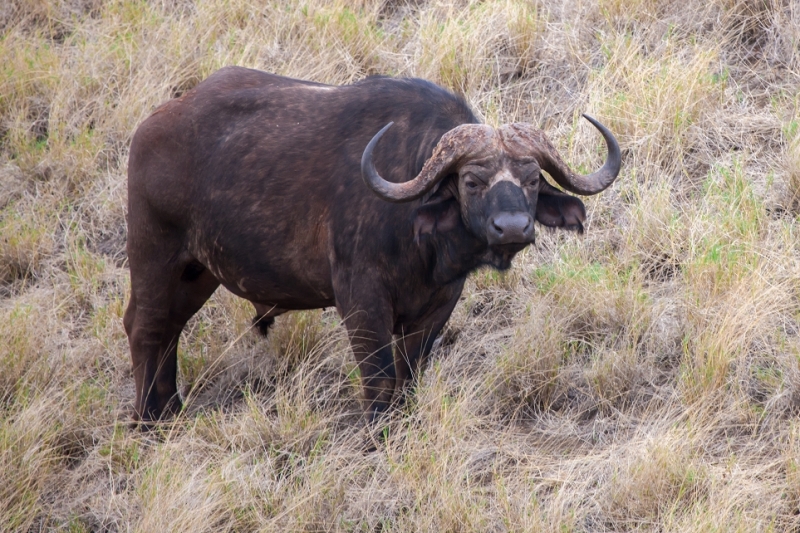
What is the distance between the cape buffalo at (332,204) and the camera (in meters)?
4.72

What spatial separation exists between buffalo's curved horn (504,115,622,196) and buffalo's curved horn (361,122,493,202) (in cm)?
17

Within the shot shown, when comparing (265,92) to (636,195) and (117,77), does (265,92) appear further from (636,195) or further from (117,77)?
(117,77)

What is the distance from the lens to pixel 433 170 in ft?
15.3

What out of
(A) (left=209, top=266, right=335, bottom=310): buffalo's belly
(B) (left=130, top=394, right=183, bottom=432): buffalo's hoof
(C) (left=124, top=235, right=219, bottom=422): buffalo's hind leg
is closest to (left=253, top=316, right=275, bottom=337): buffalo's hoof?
(C) (left=124, top=235, right=219, bottom=422): buffalo's hind leg

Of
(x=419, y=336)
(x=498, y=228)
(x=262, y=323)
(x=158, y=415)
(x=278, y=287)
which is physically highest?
(x=498, y=228)

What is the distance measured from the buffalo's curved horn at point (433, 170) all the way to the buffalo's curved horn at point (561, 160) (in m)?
0.17

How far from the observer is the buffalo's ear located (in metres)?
4.90

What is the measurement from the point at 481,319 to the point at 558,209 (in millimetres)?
1617

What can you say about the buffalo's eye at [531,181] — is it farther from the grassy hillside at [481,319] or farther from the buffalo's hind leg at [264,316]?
the buffalo's hind leg at [264,316]

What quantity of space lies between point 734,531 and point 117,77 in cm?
669

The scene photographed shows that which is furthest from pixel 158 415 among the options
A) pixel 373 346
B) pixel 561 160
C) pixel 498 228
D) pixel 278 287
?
pixel 561 160

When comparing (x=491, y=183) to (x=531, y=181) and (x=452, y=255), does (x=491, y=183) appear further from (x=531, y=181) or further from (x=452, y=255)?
(x=452, y=255)

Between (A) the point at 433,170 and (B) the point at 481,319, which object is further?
(B) the point at 481,319

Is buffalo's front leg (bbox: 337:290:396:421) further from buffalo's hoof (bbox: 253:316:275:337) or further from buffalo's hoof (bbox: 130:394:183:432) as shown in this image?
buffalo's hoof (bbox: 130:394:183:432)
